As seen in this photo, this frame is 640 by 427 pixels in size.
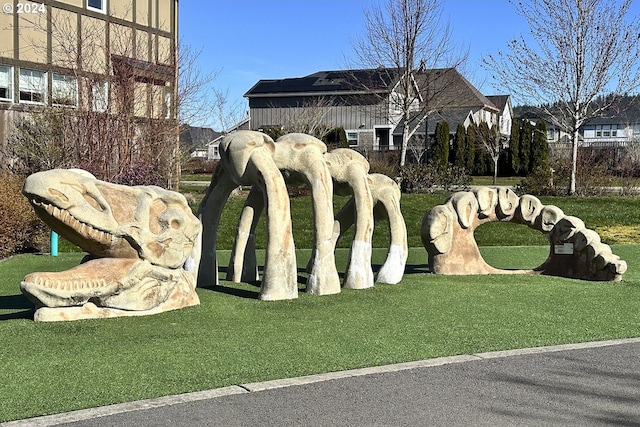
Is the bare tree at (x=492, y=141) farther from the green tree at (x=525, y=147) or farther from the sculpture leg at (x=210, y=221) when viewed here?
the sculpture leg at (x=210, y=221)

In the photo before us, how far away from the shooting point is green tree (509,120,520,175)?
44.2 metres

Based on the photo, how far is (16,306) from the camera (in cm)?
768

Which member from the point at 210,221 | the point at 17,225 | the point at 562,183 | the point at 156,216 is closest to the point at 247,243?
the point at 210,221

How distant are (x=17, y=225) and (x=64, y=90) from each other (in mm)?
8946

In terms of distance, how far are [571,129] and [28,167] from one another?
59.8 feet

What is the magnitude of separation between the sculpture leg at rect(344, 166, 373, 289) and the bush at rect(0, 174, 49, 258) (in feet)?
22.3

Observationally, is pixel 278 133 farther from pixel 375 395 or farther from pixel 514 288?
pixel 375 395

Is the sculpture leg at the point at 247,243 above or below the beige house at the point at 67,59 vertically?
below

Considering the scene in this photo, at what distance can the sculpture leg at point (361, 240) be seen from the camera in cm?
871

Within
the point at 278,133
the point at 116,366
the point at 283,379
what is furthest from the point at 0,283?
the point at 278,133

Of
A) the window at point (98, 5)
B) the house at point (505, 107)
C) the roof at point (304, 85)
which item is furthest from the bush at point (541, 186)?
the house at point (505, 107)

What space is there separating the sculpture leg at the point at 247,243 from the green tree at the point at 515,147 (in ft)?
122

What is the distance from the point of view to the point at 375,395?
15.3 feet
